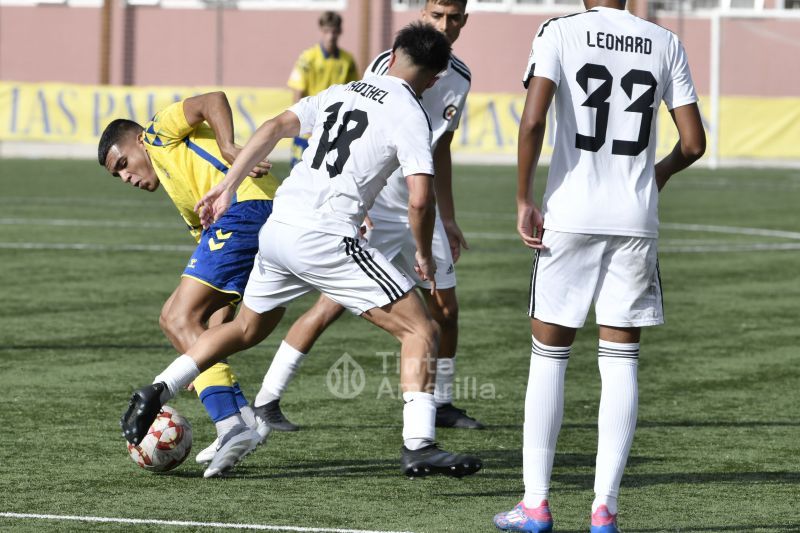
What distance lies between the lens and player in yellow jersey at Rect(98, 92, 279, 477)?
6398 millimetres

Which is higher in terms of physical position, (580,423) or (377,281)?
(377,281)

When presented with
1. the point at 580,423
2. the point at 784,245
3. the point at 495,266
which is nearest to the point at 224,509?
the point at 580,423

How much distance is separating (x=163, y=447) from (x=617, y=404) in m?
1.95

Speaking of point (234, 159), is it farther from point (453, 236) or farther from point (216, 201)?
point (453, 236)

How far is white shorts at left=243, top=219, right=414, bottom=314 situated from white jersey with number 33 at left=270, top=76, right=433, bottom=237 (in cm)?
5

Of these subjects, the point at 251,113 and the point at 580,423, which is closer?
the point at 580,423

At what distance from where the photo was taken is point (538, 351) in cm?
532

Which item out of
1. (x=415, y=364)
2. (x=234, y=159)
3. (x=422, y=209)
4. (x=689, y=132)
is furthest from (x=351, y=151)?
(x=689, y=132)

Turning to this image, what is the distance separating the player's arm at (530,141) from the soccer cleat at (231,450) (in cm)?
161

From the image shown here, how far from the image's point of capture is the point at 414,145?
5785mm

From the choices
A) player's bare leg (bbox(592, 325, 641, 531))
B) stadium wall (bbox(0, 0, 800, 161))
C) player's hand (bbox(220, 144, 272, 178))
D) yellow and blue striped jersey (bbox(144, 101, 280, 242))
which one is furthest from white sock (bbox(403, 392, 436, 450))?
stadium wall (bbox(0, 0, 800, 161))

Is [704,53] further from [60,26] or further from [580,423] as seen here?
[580,423]

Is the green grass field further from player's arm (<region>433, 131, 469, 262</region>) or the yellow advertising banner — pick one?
the yellow advertising banner

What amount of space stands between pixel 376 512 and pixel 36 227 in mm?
11895
